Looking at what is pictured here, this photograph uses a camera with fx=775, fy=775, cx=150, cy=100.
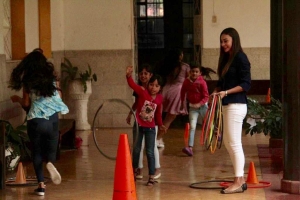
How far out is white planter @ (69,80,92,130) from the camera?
53.4 feet

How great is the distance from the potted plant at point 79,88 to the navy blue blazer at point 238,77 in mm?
7482

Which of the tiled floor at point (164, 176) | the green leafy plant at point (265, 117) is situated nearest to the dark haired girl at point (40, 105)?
the tiled floor at point (164, 176)

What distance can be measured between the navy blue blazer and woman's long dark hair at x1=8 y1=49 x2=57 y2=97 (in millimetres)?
2066

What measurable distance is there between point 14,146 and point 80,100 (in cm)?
592

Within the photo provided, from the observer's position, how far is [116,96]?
1670 cm

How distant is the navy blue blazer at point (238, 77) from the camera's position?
8898mm

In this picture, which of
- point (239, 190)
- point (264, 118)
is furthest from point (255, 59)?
point (239, 190)

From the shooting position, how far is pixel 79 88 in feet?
53.4

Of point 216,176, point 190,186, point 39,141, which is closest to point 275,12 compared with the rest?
point 216,176

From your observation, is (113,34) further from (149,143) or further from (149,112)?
(149,143)

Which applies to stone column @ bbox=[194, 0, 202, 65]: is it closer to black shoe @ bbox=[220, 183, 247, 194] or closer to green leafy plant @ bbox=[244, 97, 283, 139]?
green leafy plant @ bbox=[244, 97, 283, 139]

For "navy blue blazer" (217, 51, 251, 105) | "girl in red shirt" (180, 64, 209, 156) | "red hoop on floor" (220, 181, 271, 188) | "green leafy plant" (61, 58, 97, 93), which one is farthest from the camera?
"green leafy plant" (61, 58, 97, 93)

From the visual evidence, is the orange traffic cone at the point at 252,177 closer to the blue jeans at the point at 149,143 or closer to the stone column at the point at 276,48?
the blue jeans at the point at 149,143

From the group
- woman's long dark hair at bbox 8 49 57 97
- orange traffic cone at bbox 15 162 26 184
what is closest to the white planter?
orange traffic cone at bbox 15 162 26 184
